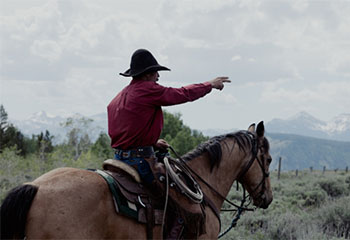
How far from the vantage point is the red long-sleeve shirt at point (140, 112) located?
414 centimetres

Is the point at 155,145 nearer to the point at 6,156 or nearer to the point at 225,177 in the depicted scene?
the point at 225,177

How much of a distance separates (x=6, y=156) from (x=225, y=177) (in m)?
23.2

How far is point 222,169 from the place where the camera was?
5.06 metres

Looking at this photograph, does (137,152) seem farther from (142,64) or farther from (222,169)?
(222,169)

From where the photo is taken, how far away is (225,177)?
5105 mm

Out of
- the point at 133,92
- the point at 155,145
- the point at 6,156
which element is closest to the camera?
the point at 133,92

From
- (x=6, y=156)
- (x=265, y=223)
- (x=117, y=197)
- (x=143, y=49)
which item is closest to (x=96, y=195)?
(x=117, y=197)

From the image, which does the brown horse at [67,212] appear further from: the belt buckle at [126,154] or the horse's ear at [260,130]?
the horse's ear at [260,130]

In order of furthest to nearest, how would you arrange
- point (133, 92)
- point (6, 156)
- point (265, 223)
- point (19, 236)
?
point (6, 156), point (265, 223), point (133, 92), point (19, 236)

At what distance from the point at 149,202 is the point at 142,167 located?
36 centimetres

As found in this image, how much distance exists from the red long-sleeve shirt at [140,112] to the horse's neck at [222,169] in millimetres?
874

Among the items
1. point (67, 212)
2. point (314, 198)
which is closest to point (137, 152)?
point (67, 212)

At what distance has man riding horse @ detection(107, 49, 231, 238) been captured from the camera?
13.6 ft

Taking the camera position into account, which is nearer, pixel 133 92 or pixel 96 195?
pixel 96 195
